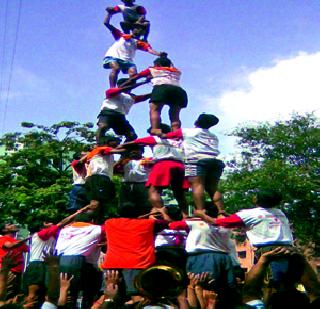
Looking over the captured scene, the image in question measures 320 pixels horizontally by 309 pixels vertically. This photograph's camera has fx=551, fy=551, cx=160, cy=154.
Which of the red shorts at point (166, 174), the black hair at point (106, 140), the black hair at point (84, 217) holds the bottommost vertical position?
the black hair at point (84, 217)

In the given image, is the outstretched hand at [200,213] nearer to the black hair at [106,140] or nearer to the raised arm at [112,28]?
the black hair at [106,140]

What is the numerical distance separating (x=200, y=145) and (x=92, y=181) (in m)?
2.19

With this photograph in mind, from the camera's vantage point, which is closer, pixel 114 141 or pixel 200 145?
pixel 200 145

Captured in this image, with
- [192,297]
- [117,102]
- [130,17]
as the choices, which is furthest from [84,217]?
[130,17]

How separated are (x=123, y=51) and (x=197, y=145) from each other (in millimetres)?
3908

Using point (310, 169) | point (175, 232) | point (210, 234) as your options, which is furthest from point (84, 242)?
point (310, 169)

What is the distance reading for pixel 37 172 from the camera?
29.2 m

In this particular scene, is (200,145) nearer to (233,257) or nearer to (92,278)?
(233,257)

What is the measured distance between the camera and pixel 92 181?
31.3ft

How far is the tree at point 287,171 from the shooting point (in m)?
26.7

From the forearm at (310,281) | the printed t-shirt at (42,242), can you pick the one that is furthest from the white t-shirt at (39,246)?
the forearm at (310,281)

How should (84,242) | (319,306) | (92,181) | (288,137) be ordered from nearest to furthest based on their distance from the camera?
(319,306)
(84,242)
(92,181)
(288,137)

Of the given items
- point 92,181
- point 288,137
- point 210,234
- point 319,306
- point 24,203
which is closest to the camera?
point 319,306

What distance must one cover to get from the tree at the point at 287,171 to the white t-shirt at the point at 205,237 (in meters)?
19.4
